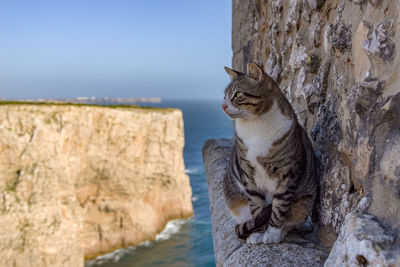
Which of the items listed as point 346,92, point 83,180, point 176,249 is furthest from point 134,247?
point 346,92

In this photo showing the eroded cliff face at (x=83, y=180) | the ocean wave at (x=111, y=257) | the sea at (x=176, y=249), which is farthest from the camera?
the sea at (x=176, y=249)

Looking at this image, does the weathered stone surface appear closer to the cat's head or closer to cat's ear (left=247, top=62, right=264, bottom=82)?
the cat's head

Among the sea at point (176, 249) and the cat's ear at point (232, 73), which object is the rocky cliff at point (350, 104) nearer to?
the cat's ear at point (232, 73)

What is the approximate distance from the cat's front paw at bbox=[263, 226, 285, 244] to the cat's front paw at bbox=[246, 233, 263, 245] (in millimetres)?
39

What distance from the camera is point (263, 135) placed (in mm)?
1835

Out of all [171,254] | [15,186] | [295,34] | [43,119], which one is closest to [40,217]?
[15,186]

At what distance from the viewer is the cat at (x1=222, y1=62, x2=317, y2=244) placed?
181 centimetres

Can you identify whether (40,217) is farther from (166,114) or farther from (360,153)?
(360,153)

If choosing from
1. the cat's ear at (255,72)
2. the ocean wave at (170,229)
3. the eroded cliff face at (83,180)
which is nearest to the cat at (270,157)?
the cat's ear at (255,72)

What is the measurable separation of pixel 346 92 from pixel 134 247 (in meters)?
18.4

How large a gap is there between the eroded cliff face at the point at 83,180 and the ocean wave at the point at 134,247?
276 mm

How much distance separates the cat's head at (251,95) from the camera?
6.10ft

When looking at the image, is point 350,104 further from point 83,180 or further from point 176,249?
point 176,249

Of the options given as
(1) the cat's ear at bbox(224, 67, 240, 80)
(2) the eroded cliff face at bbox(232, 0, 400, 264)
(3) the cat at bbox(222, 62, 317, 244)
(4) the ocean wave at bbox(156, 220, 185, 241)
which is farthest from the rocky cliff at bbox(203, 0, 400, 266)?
(4) the ocean wave at bbox(156, 220, 185, 241)
